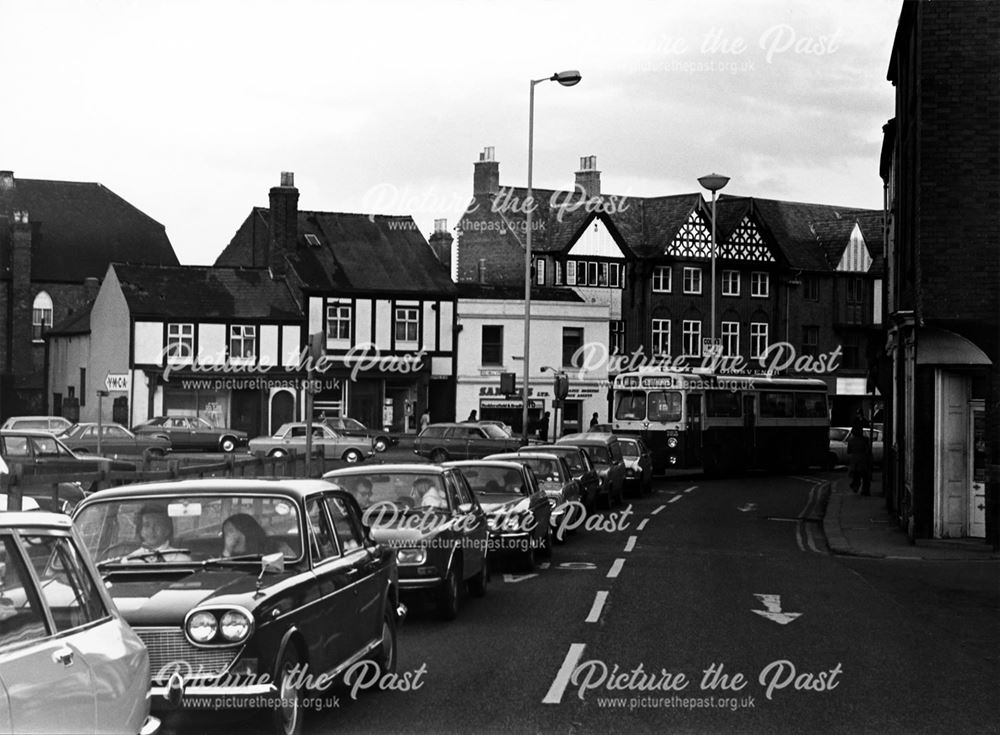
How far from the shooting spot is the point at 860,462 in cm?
3697

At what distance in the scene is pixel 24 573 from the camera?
16.7 ft

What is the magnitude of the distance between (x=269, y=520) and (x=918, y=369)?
1550 centimetres

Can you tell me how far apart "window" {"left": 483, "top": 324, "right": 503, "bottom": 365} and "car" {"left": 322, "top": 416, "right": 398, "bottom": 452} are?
547 inches

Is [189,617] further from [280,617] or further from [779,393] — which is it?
[779,393]

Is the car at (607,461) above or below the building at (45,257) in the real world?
below

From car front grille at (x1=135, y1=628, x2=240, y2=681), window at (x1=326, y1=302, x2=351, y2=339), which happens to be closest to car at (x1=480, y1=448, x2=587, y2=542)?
car front grille at (x1=135, y1=628, x2=240, y2=681)

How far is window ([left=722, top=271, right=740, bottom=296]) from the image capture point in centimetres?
7519

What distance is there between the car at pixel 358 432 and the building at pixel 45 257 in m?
21.7

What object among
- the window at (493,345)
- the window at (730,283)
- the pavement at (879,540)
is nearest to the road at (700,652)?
the pavement at (879,540)

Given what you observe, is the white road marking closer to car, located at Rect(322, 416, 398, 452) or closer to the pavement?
the pavement

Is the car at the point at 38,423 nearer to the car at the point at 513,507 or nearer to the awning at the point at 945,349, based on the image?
the car at the point at 513,507

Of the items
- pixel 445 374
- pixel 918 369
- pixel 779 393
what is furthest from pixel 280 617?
pixel 445 374

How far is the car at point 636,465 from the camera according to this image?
3519 cm

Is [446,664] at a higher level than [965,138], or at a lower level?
lower
